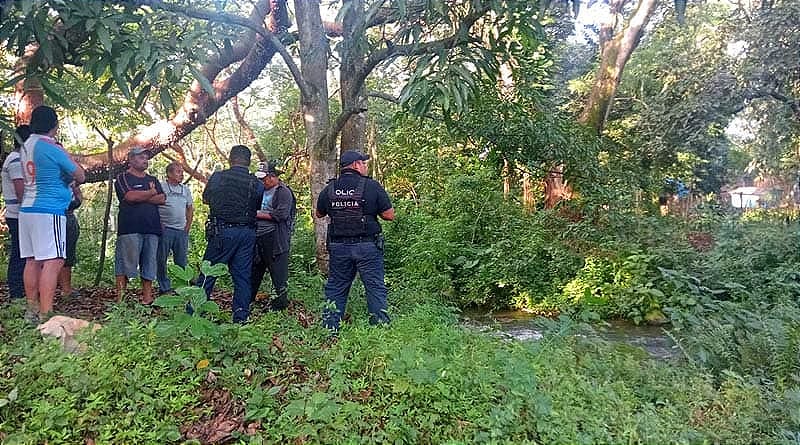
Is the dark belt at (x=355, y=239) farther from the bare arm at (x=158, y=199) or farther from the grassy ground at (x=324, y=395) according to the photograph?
the bare arm at (x=158, y=199)

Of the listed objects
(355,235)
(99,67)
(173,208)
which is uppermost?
(99,67)

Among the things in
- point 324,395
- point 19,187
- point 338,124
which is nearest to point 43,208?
point 19,187

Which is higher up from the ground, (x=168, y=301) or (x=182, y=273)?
Result: (x=182, y=273)

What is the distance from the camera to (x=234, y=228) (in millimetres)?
4812

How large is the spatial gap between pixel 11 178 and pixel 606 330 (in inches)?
268

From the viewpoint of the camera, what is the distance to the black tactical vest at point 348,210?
475cm

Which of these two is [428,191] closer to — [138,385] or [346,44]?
[346,44]

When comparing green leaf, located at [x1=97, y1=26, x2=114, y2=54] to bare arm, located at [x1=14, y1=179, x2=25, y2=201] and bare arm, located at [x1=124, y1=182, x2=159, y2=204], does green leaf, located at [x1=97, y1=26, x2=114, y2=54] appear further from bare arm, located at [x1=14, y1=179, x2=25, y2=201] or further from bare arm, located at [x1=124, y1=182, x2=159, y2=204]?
bare arm, located at [x1=124, y1=182, x2=159, y2=204]

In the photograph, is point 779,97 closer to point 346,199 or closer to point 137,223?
point 346,199

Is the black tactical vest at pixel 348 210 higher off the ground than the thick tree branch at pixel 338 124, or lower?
lower

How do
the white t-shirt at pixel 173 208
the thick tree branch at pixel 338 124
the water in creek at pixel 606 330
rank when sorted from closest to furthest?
the white t-shirt at pixel 173 208 < the thick tree branch at pixel 338 124 < the water in creek at pixel 606 330

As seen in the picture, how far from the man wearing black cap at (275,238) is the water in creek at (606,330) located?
241 cm

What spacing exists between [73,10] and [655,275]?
8.67 meters

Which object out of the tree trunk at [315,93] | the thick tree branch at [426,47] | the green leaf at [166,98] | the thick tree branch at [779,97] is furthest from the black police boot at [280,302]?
the thick tree branch at [779,97]
